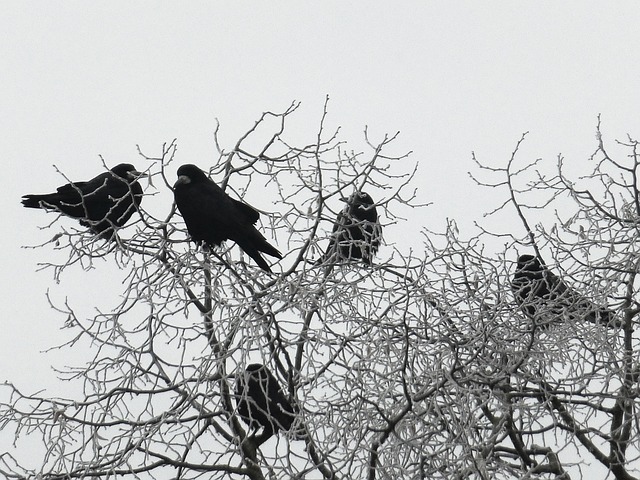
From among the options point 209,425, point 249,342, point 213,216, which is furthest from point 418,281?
point 209,425

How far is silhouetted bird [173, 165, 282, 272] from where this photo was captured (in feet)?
21.5

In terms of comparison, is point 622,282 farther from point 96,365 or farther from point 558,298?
point 96,365

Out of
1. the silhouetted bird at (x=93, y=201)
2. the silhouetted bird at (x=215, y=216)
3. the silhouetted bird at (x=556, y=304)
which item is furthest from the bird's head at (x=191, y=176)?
the silhouetted bird at (x=556, y=304)

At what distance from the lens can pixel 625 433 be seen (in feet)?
22.2

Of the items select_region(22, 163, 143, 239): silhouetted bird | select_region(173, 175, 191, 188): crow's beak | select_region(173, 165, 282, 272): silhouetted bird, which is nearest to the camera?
select_region(173, 165, 282, 272): silhouetted bird

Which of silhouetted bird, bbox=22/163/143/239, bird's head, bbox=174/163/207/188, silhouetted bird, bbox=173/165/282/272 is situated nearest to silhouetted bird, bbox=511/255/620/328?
silhouetted bird, bbox=173/165/282/272

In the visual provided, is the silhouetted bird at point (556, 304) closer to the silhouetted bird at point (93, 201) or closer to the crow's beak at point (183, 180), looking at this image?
the crow's beak at point (183, 180)

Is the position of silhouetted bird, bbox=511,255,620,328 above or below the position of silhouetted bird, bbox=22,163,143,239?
below

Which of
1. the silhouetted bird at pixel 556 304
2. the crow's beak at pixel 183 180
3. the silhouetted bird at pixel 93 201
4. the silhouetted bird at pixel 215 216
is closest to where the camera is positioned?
the silhouetted bird at pixel 556 304

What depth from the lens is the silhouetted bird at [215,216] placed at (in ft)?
21.5

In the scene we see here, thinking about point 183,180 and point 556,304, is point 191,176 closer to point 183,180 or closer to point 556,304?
point 183,180

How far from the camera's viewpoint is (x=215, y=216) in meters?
6.59

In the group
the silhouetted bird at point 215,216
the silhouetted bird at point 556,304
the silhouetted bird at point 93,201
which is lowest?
the silhouetted bird at point 556,304

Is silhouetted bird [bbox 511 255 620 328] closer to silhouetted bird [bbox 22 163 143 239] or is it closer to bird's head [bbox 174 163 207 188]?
bird's head [bbox 174 163 207 188]
